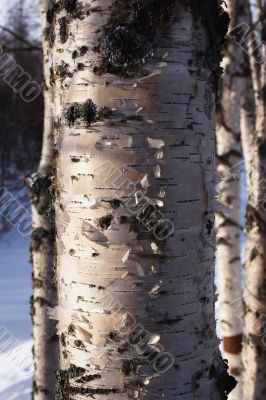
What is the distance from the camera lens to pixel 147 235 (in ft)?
3.06

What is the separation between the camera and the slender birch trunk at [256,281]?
9.15 feet

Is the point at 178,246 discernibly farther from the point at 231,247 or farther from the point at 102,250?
the point at 231,247

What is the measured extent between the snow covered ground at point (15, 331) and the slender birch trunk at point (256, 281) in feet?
8.02

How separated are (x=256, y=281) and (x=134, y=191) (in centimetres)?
205

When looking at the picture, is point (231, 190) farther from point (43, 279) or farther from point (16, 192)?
point (16, 192)

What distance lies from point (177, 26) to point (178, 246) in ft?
1.38

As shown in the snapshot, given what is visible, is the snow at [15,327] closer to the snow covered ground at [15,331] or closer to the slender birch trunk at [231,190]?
the snow covered ground at [15,331]

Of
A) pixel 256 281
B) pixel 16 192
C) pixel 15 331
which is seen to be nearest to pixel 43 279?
pixel 256 281

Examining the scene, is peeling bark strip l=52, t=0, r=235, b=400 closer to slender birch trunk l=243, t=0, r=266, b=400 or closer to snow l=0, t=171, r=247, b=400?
slender birch trunk l=243, t=0, r=266, b=400

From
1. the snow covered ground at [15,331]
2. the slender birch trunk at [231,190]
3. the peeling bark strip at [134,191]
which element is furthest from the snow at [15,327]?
the peeling bark strip at [134,191]

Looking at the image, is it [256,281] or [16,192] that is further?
[16,192]

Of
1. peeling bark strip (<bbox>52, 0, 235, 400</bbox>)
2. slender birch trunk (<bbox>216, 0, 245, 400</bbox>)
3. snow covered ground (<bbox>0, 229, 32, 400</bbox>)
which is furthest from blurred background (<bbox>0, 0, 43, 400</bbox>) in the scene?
peeling bark strip (<bbox>52, 0, 235, 400</bbox>)

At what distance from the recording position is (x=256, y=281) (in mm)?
2787

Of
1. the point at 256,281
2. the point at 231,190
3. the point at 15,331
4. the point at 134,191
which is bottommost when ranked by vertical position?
the point at 15,331
